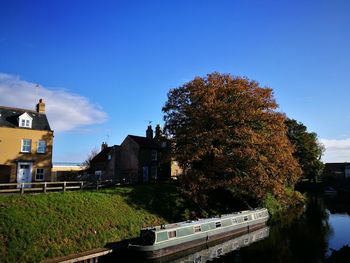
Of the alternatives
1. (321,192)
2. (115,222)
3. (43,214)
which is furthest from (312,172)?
(43,214)

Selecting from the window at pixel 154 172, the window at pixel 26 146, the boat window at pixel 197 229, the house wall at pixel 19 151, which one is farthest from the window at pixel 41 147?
the boat window at pixel 197 229

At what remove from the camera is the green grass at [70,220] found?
70.7ft

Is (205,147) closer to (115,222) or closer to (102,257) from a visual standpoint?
(115,222)

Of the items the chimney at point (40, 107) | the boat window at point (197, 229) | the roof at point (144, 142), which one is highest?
the chimney at point (40, 107)

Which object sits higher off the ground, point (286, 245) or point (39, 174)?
point (39, 174)

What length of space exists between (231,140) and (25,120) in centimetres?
2434

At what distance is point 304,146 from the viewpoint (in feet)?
260

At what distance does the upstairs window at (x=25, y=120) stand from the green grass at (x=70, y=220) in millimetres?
13297

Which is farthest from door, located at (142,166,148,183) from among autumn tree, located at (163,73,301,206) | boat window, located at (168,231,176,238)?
boat window, located at (168,231,176,238)

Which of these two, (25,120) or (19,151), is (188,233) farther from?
(25,120)

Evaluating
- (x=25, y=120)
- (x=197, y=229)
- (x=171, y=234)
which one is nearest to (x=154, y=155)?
(x=25, y=120)

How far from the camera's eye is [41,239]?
22.4m

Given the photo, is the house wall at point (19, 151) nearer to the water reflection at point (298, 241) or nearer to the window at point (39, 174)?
the window at point (39, 174)

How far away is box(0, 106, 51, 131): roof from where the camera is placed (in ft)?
123
